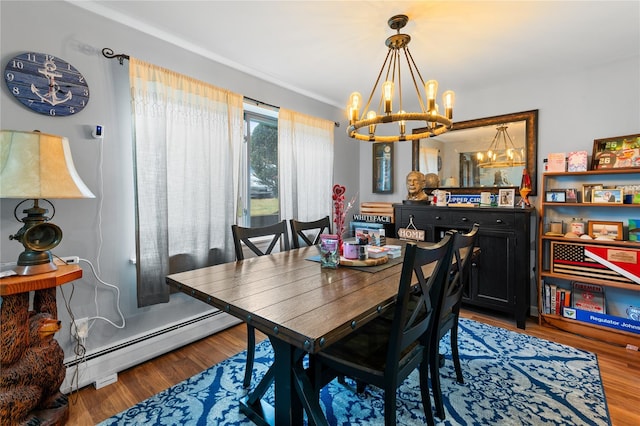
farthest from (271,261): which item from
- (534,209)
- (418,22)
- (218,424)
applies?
(534,209)

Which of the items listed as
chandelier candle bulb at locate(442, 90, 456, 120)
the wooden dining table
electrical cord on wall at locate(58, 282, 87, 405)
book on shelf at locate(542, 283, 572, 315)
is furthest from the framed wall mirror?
electrical cord on wall at locate(58, 282, 87, 405)

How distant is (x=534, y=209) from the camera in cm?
275

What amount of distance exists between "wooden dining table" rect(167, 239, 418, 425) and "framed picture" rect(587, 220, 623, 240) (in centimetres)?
209

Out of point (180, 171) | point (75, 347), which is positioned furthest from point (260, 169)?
point (75, 347)

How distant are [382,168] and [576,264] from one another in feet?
7.39

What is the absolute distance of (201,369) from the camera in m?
2.06

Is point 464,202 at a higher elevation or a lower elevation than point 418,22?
lower

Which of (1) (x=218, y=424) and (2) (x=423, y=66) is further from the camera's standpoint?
(2) (x=423, y=66)

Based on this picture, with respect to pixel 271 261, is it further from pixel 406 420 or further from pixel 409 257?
pixel 406 420

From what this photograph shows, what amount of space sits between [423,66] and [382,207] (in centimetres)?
164

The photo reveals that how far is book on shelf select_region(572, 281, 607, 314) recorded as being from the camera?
8.36ft

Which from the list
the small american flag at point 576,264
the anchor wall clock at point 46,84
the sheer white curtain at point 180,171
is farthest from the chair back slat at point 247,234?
the small american flag at point 576,264

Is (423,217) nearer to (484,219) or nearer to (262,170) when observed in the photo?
(484,219)

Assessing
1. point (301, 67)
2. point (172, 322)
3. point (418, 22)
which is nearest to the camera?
point (418, 22)
